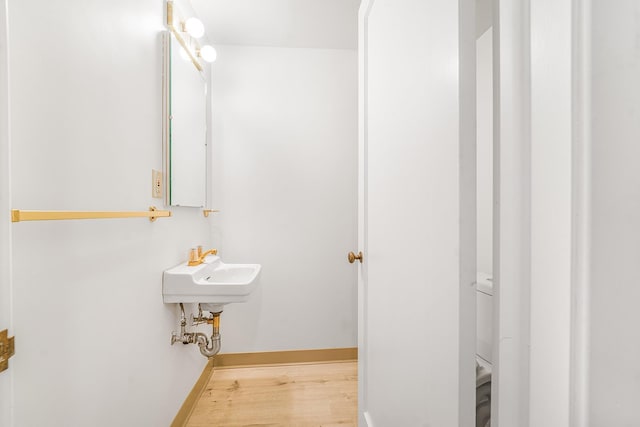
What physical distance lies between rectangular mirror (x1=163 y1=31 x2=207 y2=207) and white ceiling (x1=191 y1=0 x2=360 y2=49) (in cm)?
39

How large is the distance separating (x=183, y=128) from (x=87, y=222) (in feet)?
2.62

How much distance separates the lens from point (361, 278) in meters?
1.25

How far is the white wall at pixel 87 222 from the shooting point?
647mm

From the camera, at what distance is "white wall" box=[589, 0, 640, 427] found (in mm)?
257

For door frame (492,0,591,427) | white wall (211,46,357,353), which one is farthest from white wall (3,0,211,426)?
door frame (492,0,591,427)

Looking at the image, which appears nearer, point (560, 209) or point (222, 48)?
point (560, 209)

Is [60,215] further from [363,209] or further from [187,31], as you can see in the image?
[187,31]

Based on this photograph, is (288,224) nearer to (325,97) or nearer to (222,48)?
(325,97)

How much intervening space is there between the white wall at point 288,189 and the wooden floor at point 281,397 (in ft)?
0.59

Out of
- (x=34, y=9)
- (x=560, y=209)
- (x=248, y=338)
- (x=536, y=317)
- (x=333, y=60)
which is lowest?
(x=248, y=338)

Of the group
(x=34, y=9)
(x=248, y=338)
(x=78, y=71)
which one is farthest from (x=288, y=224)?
(x=34, y=9)

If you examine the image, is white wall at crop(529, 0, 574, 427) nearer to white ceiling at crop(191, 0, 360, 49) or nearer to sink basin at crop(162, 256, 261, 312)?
sink basin at crop(162, 256, 261, 312)

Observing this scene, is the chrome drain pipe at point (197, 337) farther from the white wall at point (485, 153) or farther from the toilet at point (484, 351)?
the white wall at point (485, 153)

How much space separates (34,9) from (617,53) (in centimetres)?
106
